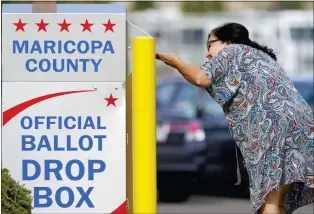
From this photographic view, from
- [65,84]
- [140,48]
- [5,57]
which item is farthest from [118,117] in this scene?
[140,48]

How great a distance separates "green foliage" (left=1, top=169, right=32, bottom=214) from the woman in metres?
1.09

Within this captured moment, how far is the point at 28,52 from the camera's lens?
5.87m

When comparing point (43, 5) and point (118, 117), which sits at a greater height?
point (43, 5)

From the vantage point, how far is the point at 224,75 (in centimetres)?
579

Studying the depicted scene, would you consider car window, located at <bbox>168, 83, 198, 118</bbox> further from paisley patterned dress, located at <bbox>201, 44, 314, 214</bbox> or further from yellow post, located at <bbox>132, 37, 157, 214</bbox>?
yellow post, located at <bbox>132, 37, 157, 214</bbox>

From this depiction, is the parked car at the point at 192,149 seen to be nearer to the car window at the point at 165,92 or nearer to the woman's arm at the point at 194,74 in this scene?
the car window at the point at 165,92

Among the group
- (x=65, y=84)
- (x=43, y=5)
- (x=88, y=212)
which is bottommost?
(x=88, y=212)

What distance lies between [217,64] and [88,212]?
1151 millimetres

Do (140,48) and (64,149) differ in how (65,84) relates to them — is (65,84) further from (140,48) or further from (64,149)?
(140,48)

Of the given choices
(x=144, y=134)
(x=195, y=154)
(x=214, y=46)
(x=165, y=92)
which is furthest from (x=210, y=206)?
(x=144, y=134)

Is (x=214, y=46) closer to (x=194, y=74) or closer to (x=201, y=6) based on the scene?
(x=194, y=74)

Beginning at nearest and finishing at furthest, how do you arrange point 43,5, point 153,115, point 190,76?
1. point 153,115
2. point 190,76
3. point 43,5

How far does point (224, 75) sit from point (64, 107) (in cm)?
95

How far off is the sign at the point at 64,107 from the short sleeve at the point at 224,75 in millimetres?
520
